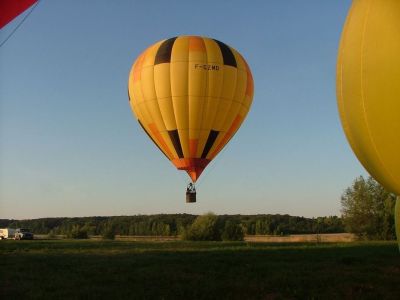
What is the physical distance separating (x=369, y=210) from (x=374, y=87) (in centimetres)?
5142

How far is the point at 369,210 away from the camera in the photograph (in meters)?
55.2

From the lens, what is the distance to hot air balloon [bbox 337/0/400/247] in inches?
278

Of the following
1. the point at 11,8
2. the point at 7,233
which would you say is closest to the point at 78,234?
the point at 7,233

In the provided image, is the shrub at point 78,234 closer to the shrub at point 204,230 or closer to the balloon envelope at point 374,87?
the shrub at point 204,230

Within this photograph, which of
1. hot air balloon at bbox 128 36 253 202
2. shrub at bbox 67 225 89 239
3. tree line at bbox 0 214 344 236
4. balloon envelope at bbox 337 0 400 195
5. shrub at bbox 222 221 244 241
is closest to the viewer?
balloon envelope at bbox 337 0 400 195

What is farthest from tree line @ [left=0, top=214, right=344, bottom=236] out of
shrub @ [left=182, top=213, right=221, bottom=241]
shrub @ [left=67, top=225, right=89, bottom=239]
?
shrub @ [left=182, top=213, right=221, bottom=241]

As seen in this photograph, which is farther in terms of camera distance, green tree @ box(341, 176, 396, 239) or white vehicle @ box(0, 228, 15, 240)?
white vehicle @ box(0, 228, 15, 240)

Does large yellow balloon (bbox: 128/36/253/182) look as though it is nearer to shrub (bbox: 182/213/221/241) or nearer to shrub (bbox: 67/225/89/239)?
shrub (bbox: 182/213/221/241)

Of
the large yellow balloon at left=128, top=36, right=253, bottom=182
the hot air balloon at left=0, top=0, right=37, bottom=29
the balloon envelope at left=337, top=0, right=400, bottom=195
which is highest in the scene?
the large yellow balloon at left=128, top=36, right=253, bottom=182

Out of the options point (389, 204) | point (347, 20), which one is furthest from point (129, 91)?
point (389, 204)

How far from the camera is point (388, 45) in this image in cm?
720

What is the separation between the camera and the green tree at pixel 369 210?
53.4m

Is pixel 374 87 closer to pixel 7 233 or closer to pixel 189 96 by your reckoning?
pixel 189 96

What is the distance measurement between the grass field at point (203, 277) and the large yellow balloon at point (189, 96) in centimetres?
559
